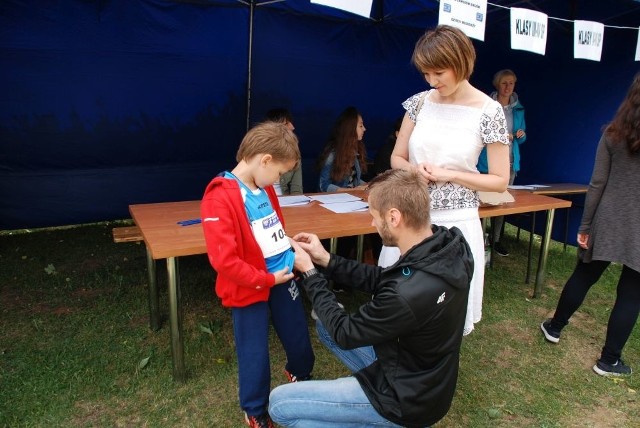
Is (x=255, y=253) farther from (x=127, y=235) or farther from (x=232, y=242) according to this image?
(x=127, y=235)

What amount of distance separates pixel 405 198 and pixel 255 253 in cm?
70

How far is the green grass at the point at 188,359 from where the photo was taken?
2.23 m

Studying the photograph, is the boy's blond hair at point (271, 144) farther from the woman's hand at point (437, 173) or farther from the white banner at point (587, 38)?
the white banner at point (587, 38)

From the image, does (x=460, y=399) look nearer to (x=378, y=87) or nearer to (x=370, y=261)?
(x=370, y=261)

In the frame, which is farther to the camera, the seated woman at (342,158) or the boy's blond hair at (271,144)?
the seated woman at (342,158)

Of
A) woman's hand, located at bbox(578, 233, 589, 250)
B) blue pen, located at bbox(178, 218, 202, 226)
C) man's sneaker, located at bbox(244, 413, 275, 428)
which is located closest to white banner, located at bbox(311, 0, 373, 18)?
blue pen, located at bbox(178, 218, 202, 226)

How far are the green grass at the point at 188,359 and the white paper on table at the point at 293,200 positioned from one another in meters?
0.89

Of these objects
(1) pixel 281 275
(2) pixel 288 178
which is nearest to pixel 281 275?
(1) pixel 281 275

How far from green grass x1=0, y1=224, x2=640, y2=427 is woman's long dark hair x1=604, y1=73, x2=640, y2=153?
A: 1.39 meters

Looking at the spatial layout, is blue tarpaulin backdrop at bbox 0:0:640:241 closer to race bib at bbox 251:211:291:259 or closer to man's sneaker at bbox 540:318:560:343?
man's sneaker at bbox 540:318:560:343

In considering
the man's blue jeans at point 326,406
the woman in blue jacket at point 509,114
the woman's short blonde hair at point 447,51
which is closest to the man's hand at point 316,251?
the man's blue jeans at point 326,406

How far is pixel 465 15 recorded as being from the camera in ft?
9.15

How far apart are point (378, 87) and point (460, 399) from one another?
15.0 feet

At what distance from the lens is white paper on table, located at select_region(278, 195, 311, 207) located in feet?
10.4
